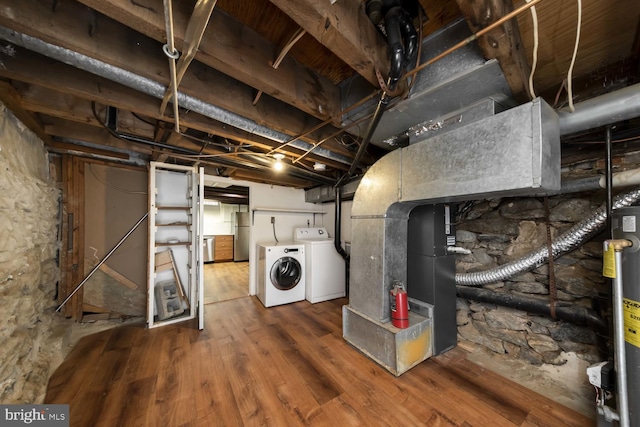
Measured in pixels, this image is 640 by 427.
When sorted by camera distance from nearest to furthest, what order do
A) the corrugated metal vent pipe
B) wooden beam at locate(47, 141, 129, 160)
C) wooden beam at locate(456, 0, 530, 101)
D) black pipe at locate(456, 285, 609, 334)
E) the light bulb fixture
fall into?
1. wooden beam at locate(456, 0, 530, 101)
2. the corrugated metal vent pipe
3. black pipe at locate(456, 285, 609, 334)
4. wooden beam at locate(47, 141, 129, 160)
5. the light bulb fixture

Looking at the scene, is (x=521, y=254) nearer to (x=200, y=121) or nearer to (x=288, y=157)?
(x=288, y=157)

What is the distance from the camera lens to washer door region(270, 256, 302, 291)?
332 cm

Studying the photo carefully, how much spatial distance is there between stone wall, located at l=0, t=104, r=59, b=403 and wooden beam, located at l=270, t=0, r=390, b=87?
2.14 meters

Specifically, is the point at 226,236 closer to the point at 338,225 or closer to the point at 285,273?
the point at 285,273

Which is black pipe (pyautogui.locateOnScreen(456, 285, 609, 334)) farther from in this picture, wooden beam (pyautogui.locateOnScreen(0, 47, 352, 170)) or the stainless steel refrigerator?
the stainless steel refrigerator

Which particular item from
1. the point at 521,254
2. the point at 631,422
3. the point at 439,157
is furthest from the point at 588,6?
the point at 631,422

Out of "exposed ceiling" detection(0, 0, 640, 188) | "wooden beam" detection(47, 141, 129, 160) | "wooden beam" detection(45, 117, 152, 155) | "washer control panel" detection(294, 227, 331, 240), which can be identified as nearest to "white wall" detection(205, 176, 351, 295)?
"washer control panel" detection(294, 227, 331, 240)

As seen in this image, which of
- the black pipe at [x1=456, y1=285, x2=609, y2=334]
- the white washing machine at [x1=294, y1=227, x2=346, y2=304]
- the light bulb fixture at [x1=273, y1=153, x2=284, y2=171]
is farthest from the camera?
the white washing machine at [x1=294, y1=227, x2=346, y2=304]

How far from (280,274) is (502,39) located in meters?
3.33

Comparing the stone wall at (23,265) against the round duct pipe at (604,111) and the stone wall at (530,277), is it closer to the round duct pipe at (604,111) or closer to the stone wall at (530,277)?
the round duct pipe at (604,111)

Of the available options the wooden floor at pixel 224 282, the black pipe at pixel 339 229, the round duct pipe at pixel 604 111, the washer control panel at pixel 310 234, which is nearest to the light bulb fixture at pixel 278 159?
the black pipe at pixel 339 229

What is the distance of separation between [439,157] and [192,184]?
295 centimetres

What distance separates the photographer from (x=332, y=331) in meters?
2.53

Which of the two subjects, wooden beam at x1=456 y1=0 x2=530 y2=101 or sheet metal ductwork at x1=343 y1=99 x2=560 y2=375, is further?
sheet metal ductwork at x1=343 y1=99 x2=560 y2=375
